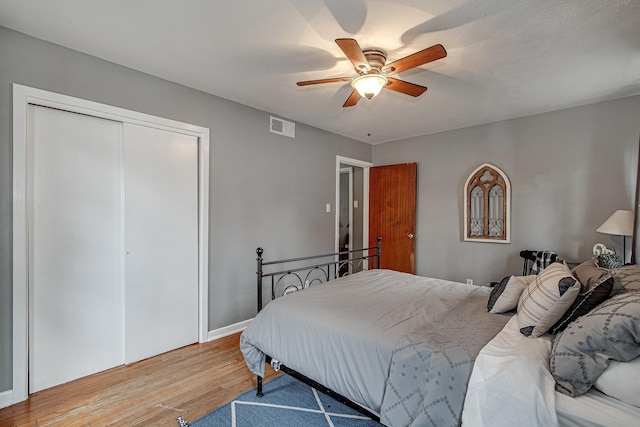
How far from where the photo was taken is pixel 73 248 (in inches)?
89.7

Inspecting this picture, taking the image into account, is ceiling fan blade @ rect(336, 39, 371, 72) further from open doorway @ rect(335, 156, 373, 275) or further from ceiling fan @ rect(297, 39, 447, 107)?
open doorway @ rect(335, 156, 373, 275)

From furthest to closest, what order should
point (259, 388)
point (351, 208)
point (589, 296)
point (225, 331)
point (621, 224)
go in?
1. point (351, 208)
2. point (225, 331)
3. point (621, 224)
4. point (259, 388)
5. point (589, 296)

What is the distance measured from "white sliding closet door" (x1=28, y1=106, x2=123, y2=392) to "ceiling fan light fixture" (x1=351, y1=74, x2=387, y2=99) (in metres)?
1.97

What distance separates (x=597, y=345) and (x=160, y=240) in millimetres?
2913

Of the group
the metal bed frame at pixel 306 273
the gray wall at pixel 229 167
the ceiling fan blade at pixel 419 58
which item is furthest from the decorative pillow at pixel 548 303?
the gray wall at pixel 229 167

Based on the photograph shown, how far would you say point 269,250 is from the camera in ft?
11.5

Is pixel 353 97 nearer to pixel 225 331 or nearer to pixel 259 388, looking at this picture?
pixel 259 388

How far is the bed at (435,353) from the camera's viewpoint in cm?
109

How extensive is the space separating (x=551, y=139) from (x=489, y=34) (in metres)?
2.10

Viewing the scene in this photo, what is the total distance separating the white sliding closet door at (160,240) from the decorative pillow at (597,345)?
2.77 m

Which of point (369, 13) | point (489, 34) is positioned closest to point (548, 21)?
point (489, 34)

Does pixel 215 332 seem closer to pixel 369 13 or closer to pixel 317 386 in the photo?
pixel 317 386

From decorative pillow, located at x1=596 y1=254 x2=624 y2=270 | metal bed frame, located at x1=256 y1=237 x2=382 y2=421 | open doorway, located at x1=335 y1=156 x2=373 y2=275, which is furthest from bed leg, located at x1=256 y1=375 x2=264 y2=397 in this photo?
open doorway, located at x1=335 y1=156 x2=373 y2=275

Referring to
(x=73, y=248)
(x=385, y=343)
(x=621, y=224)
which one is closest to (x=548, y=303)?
(x=385, y=343)
